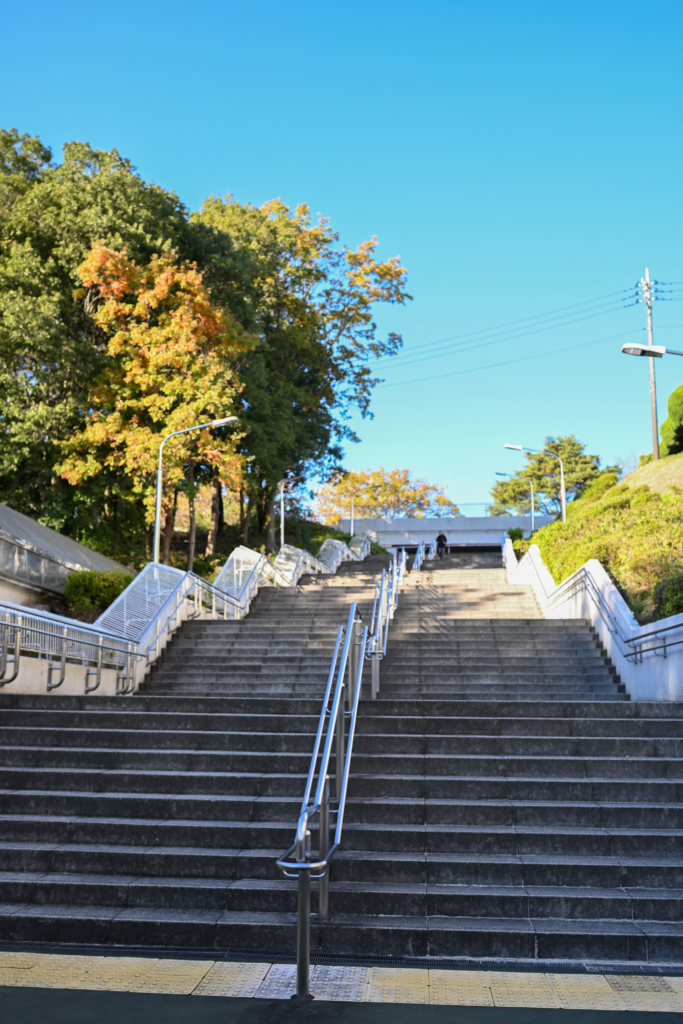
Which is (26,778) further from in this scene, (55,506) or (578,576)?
(55,506)

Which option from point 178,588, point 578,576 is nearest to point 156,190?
point 178,588

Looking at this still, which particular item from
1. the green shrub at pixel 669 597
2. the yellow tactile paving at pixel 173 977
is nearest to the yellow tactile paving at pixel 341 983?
the yellow tactile paving at pixel 173 977

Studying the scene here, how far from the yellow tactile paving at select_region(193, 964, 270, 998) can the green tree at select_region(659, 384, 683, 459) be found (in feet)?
97.5

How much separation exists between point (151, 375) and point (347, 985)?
19.4 m

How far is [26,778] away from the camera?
21.3ft

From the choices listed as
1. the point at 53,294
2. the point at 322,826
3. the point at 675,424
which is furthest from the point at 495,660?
the point at 675,424

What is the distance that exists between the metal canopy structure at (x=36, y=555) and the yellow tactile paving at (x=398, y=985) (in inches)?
529

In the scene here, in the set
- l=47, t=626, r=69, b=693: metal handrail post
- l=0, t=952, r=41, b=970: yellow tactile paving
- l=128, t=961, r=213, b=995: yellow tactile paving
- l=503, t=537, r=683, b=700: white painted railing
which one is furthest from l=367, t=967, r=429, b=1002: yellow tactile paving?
l=47, t=626, r=69, b=693: metal handrail post

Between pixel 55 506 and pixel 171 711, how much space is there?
16237mm

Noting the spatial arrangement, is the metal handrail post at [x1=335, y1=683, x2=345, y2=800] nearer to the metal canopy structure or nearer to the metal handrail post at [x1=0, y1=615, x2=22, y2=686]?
the metal handrail post at [x1=0, y1=615, x2=22, y2=686]

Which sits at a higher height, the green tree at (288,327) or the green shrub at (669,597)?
the green tree at (288,327)

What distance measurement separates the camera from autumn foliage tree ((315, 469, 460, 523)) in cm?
6059

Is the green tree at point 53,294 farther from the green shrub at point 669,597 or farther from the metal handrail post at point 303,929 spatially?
the metal handrail post at point 303,929

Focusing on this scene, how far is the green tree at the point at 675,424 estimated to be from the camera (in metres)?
30.7
